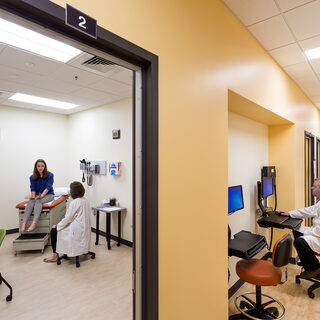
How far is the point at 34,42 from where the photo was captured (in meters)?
2.25

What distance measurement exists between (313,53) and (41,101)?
15.3 feet

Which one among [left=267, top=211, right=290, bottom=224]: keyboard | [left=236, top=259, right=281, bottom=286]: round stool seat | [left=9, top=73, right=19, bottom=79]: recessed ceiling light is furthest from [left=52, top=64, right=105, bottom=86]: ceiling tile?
[left=267, top=211, right=290, bottom=224]: keyboard

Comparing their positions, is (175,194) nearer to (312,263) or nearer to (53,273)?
(312,263)

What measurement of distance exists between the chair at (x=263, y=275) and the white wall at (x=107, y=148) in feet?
7.50

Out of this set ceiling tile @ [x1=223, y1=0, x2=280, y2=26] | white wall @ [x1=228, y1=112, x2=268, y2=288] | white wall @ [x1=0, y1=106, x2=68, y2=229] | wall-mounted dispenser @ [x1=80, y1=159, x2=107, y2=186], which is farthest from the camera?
white wall @ [x1=0, y1=106, x2=68, y2=229]

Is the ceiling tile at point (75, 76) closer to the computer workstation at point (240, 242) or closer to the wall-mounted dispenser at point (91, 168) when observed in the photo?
the wall-mounted dispenser at point (91, 168)

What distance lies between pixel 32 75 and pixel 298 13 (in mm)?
3174

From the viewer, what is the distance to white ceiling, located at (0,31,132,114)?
2.67 metres

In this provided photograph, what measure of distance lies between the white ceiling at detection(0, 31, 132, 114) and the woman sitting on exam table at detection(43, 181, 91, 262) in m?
1.52

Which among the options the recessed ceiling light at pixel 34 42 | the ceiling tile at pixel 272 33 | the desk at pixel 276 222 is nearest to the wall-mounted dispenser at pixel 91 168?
the recessed ceiling light at pixel 34 42

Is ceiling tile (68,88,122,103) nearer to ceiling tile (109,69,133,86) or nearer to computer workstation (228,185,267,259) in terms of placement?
ceiling tile (109,69,133,86)

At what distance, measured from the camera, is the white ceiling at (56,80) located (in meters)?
2.67

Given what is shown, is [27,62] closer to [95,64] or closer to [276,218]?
[95,64]

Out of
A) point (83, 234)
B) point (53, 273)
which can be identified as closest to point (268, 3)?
point (83, 234)
